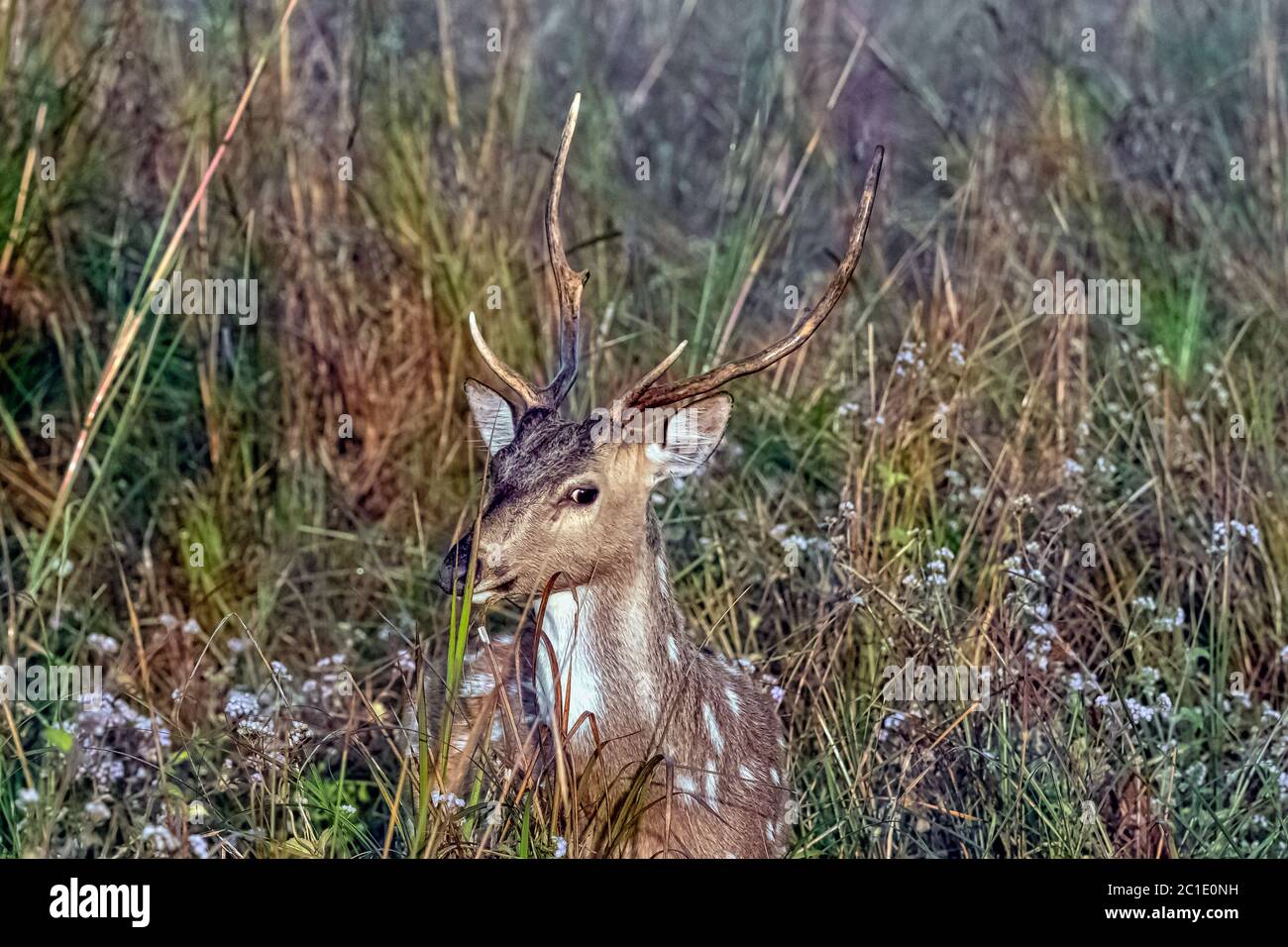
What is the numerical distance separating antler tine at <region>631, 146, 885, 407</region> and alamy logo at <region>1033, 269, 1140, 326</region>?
1919mm

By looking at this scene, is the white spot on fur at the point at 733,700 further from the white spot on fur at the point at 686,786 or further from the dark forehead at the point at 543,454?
the dark forehead at the point at 543,454

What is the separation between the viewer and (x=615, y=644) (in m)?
3.84

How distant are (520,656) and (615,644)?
34 centimetres

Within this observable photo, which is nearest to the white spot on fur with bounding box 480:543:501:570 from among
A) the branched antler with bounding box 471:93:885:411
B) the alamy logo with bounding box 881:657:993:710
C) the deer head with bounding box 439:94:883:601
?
the deer head with bounding box 439:94:883:601

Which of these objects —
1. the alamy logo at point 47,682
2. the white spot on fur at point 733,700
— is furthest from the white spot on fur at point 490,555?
the alamy logo at point 47,682

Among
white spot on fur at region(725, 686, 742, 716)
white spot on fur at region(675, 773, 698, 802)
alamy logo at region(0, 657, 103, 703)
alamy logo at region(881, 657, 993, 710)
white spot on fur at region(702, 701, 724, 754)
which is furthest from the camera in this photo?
alamy logo at region(0, 657, 103, 703)

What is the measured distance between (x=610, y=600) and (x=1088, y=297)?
2524 mm

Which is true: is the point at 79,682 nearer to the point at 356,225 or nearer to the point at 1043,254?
the point at 356,225

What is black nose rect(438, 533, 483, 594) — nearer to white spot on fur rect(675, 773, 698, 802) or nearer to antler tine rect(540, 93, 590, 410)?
antler tine rect(540, 93, 590, 410)

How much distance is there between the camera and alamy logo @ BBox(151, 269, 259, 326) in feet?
18.2

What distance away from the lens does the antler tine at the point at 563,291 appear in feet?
13.0
